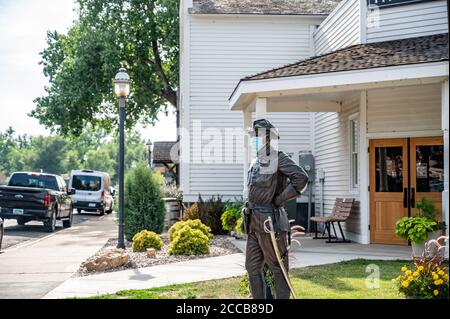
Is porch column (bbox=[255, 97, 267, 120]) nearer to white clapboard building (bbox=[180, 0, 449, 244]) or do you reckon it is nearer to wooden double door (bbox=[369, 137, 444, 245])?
white clapboard building (bbox=[180, 0, 449, 244])

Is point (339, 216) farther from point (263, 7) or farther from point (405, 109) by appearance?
point (263, 7)

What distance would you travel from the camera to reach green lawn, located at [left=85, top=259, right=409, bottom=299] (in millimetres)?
8452

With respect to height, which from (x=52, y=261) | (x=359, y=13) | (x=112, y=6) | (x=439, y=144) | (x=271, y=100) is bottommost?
(x=52, y=261)

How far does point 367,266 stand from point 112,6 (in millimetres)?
A: 23687

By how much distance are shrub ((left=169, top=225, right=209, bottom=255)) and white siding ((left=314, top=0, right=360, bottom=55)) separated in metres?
5.92

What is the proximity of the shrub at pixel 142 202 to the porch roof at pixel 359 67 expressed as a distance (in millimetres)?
3594

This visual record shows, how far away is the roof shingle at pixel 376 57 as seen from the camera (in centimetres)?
1191

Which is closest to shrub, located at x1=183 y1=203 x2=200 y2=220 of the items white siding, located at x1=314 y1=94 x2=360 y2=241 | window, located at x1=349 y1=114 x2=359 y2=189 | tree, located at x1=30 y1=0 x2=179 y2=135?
white siding, located at x1=314 y1=94 x2=360 y2=241

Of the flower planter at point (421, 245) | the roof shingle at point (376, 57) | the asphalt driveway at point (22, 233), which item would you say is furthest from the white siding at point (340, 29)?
the asphalt driveway at point (22, 233)

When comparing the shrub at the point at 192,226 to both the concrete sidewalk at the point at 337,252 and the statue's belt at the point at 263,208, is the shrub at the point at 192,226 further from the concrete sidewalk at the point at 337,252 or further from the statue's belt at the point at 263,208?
the statue's belt at the point at 263,208
